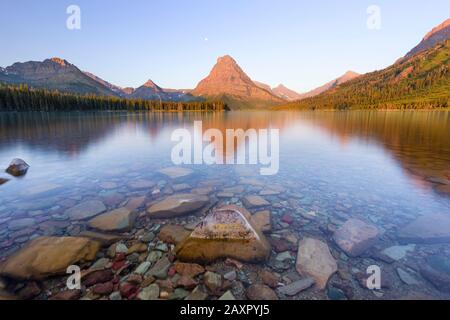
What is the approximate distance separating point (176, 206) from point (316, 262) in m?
Result: 5.94

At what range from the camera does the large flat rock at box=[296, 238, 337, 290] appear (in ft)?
18.9

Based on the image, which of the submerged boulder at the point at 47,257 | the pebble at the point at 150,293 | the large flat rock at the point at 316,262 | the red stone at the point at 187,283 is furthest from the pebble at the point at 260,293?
the submerged boulder at the point at 47,257

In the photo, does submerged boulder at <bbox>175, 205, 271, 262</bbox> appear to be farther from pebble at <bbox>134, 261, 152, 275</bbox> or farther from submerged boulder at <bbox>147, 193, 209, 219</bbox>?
submerged boulder at <bbox>147, 193, 209, 219</bbox>

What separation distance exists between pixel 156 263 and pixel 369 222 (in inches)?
324

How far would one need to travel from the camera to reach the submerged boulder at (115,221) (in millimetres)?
8023

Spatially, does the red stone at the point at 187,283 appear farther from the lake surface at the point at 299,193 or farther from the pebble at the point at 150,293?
the lake surface at the point at 299,193

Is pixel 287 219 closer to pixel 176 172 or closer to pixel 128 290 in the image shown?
pixel 128 290

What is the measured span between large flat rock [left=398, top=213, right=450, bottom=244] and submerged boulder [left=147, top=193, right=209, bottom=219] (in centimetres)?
798

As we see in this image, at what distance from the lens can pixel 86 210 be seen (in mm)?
9555

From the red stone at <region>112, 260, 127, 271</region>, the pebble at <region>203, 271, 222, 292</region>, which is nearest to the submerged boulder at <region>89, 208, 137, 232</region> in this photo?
the red stone at <region>112, 260, 127, 271</region>

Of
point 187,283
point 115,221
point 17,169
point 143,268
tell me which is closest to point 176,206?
point 115,221

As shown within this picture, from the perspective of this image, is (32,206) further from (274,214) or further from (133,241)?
(274,214)
